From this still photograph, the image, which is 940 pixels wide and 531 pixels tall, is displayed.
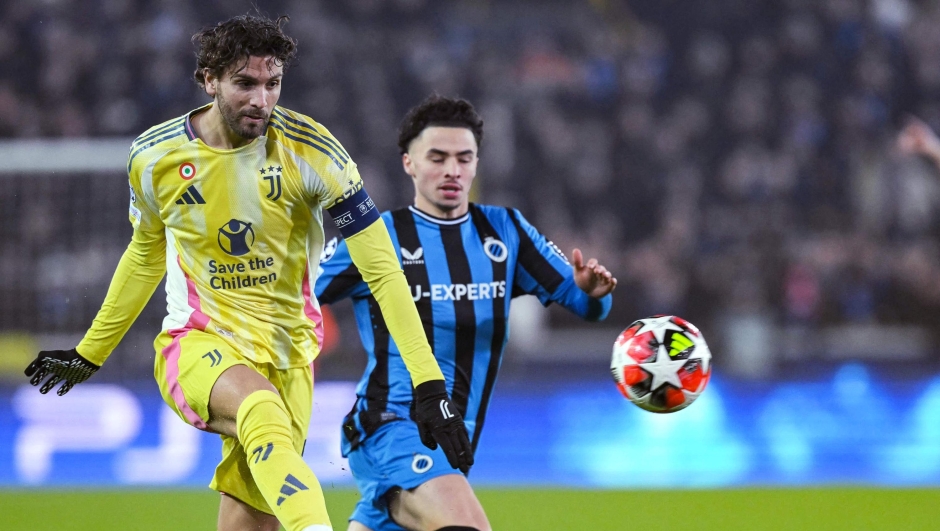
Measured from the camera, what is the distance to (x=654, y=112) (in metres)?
16.4

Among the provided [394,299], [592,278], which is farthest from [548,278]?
[394,299]

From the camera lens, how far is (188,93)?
48.4ft

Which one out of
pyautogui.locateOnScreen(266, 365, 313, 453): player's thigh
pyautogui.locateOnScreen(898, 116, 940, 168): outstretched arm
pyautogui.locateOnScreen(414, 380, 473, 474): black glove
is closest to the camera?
pyautogui.locateOnScreen(414, 380, 473, 474): black glove

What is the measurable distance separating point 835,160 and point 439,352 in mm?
11900

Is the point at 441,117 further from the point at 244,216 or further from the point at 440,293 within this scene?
the point at 244,216

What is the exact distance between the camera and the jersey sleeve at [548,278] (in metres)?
4.94

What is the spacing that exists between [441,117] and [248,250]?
1296 mm

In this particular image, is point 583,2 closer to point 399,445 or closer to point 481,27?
point 481,27

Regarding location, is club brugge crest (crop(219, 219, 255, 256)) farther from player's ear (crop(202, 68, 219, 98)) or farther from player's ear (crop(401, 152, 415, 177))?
player's ear (crop(401, 152, 415, 177))

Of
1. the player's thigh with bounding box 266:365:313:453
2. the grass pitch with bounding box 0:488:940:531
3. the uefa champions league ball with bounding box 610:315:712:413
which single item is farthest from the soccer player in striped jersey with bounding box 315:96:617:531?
the grass pitch with bounding box 0:488:940:531

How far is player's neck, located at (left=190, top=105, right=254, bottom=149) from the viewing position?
13.1 feet

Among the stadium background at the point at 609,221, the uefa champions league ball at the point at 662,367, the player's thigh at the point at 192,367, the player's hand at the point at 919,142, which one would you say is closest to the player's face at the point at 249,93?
the player's thigh at the point at 192,367

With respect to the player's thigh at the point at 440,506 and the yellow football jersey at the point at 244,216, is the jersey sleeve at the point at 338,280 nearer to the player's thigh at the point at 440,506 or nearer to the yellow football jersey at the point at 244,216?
the yellow football jersey at the point at 244,216

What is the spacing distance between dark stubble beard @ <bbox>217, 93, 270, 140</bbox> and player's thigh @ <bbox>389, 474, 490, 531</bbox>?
4.84 feet
